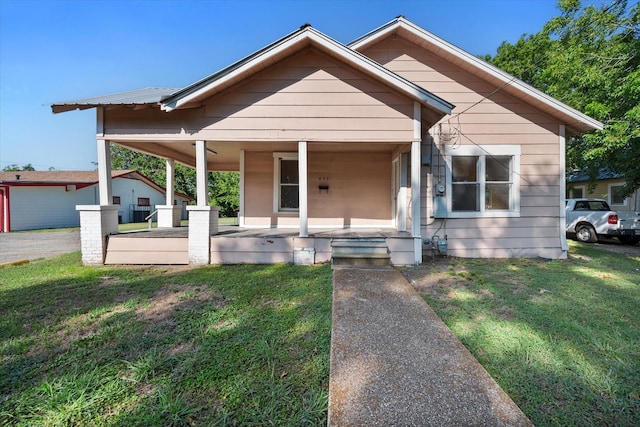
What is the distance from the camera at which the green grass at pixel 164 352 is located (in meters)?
1.90

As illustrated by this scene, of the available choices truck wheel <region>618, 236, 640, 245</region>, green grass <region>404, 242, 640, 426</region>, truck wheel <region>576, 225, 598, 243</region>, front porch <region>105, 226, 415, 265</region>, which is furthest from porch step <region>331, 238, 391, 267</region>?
truck wheel <region>618, 236, 640, 245</region>

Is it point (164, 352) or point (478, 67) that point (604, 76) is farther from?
point (164, 352)

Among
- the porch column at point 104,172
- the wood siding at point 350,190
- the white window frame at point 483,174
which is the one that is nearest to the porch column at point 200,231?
the porch column at point 104,172

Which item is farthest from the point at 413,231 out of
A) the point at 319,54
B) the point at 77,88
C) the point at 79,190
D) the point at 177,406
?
the point at 77,88

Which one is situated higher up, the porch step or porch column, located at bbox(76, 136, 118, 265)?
porch column, located at bbox(76, 136, 118, 265)

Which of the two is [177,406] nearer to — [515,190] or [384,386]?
[384,386]

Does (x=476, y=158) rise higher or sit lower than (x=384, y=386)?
higher

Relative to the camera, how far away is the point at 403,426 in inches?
65.2

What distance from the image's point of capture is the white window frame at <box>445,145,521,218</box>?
22.8 ft

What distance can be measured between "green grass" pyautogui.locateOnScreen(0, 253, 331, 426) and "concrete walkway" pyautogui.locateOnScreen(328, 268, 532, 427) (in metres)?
0.19

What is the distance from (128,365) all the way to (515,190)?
26.2 feet

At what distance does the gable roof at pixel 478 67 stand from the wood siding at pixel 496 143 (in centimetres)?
18

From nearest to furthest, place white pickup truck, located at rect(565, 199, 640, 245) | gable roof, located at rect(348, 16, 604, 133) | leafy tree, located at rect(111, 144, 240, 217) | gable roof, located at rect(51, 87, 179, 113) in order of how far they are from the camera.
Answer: gable roof, located at rect(51, 87, 179, 113) < gable roof, located at rect(348, 16, 604, 133) < white pickup truck, located at rect(565, 199, 640, 245) < leafy tree, located at rect(111, 144, 240, 217)

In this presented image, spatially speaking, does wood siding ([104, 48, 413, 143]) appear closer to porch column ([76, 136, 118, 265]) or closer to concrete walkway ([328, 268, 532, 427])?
porch column ([76, 136, 118, 265])
